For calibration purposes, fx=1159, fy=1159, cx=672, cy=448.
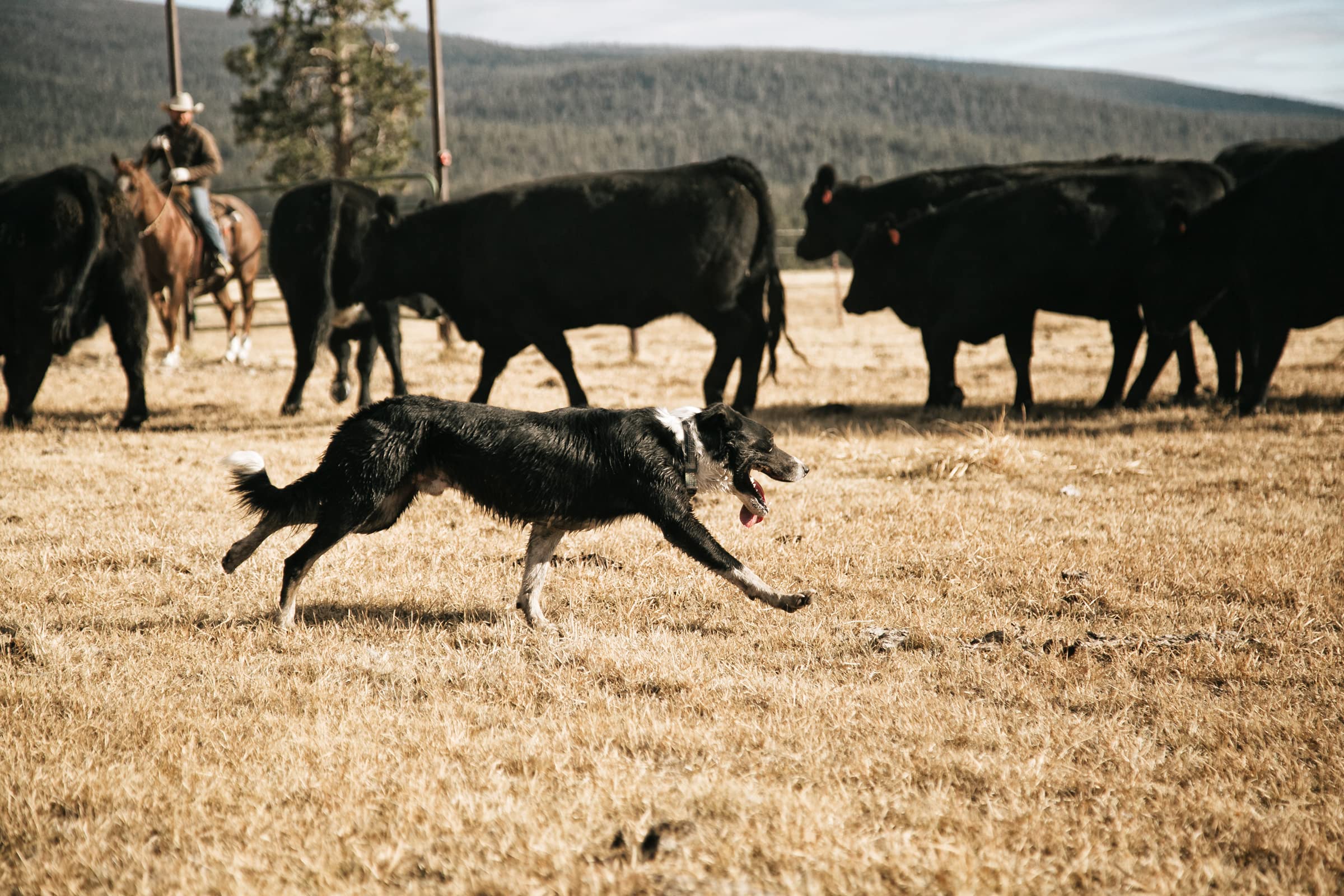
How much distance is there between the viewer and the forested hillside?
10325 cm

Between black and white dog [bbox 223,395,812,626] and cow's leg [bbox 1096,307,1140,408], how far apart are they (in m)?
6.83

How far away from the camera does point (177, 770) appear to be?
330 cm

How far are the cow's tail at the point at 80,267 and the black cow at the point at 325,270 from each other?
1669 mm

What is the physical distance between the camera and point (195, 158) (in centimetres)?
1183

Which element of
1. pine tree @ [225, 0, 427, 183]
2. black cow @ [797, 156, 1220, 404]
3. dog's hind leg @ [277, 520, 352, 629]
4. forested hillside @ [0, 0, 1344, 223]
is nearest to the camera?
dog's hind leg @ [277, 520, 352, 629]

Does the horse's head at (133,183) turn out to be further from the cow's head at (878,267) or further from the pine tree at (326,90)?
the pine tree at (326,90)

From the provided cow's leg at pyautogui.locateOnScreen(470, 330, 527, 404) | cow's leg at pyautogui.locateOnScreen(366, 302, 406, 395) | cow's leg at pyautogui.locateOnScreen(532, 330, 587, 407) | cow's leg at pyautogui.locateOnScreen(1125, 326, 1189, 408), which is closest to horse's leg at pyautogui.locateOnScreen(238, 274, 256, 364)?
cow's leg at pyautogui.locateOnScreen(366, 302, 406, 395)

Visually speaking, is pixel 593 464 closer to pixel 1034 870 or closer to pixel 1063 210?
pixel 1034 870

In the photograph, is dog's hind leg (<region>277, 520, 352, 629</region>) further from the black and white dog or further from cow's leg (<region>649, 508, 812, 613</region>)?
→ cow's leg (<region>649, 508, 812, 613</region>)

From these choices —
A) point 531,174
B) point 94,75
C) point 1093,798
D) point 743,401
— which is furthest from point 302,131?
point 94,75

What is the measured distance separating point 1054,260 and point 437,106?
1074cm

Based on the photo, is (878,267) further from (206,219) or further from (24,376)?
(24,376)

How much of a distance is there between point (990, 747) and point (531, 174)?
3966 inches

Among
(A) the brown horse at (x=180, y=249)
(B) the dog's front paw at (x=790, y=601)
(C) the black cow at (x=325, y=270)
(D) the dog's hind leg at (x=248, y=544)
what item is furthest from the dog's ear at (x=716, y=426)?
(A) the brown horse at (x=180, y=249)
